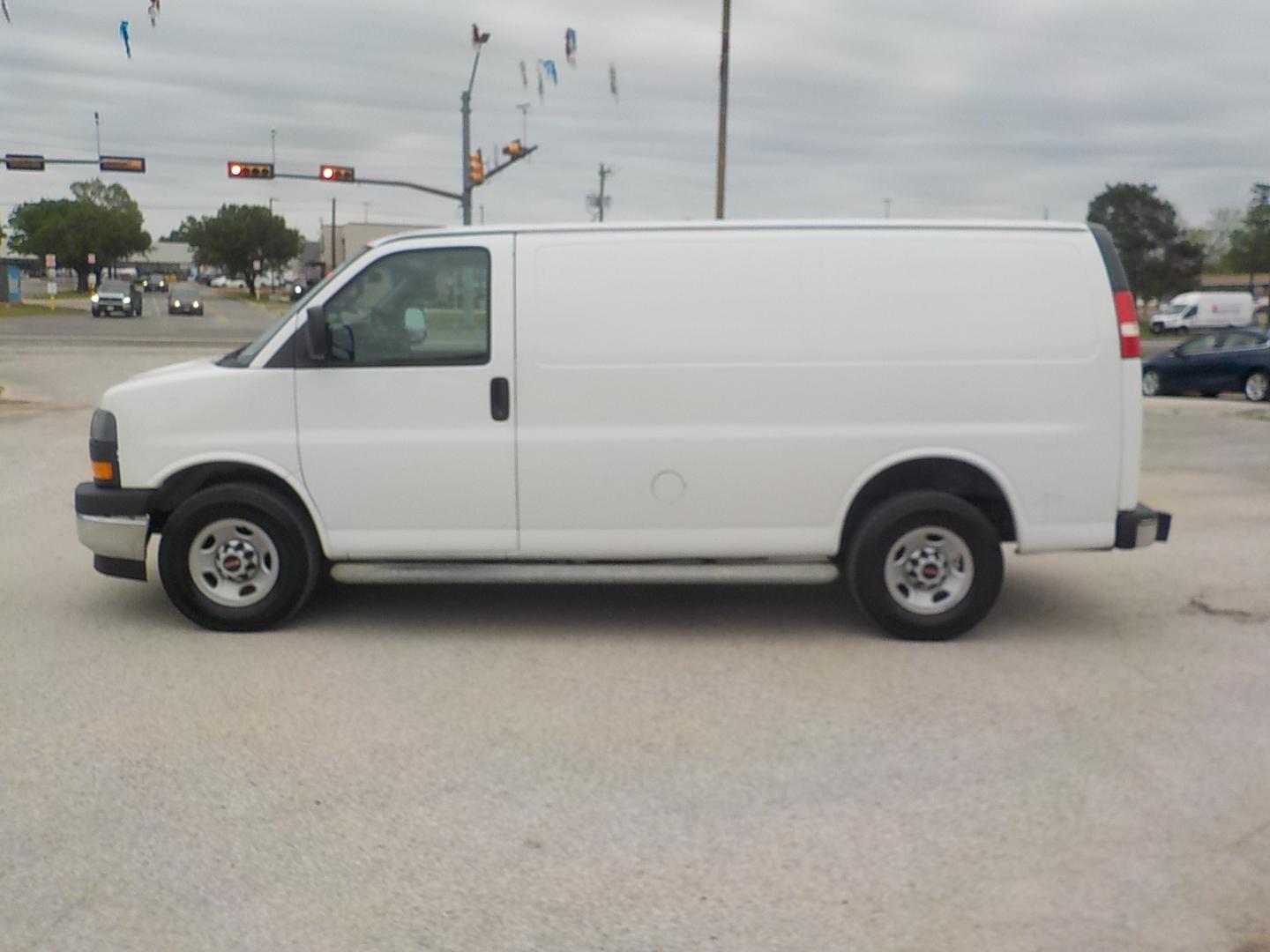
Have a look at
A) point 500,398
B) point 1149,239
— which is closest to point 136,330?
point 500,398

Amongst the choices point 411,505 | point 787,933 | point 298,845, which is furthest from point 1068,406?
point 298,845

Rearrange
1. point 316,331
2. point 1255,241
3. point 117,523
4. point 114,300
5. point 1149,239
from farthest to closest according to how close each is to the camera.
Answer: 1. point 1255,241
2. point 1149,239
3. point 114,300
4. point 117,523
5. point 316,331

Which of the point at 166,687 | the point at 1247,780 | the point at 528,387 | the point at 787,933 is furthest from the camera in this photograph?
the point at 528,387

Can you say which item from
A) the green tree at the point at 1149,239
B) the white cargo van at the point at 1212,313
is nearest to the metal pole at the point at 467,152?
the white cargo van at the point at 1212,313

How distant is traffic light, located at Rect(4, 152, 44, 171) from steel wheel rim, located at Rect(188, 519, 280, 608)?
4525 cm

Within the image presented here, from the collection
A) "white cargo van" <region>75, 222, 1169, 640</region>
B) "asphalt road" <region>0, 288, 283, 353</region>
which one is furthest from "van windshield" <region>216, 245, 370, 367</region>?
"asphalt road" <region>0, 288, 283, 353</region>

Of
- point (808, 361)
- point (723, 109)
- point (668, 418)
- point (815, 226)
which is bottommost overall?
point (668, 418)

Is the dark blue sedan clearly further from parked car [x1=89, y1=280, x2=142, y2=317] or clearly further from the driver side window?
parked car [x1=89, y1=280, x2=142, y2=317]

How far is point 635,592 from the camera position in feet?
26.8

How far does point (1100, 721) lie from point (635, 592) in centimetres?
315

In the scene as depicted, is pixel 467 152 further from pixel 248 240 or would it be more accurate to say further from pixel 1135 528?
pixel 248 240

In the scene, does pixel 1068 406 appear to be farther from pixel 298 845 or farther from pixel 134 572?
pixel 134 572

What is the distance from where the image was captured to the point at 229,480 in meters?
7.09

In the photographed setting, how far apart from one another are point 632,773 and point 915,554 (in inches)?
96.4
